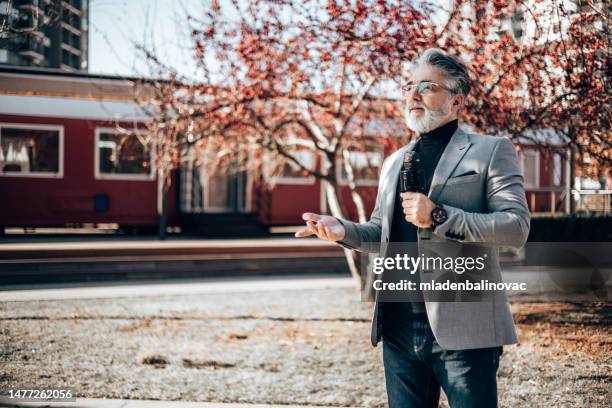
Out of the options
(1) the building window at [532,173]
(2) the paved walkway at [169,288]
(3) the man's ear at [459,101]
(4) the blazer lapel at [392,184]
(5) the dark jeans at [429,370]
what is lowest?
(2) the paved walkway at [169,288]

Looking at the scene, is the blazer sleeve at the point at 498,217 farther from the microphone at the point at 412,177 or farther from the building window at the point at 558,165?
the building window at the point at 558,165

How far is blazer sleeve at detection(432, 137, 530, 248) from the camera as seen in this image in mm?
1951

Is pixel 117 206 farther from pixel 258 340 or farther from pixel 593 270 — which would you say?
pixel 593 270

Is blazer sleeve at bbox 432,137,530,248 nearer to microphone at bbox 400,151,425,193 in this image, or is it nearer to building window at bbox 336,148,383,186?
microphone at bbox 400,151,425,193

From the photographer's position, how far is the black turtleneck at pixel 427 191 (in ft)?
7.29

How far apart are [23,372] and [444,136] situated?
427cm

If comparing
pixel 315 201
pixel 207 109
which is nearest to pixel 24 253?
pixel 207 109

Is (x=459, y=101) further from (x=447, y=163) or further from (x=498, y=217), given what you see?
(x=498, y=217)

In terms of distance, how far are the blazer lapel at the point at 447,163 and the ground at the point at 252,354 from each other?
2.56 meters

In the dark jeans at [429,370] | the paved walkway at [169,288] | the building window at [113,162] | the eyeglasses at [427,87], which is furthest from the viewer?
the building window at [113,162]

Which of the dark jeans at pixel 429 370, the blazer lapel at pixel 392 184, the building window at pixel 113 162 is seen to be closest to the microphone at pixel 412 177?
the blazer lapel at pixel 392 184

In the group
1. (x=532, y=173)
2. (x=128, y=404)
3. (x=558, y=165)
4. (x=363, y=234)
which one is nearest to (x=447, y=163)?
(x=363, y=234)

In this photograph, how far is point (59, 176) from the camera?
15.0 meters

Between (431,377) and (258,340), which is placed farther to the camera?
Answer: (258,340)
